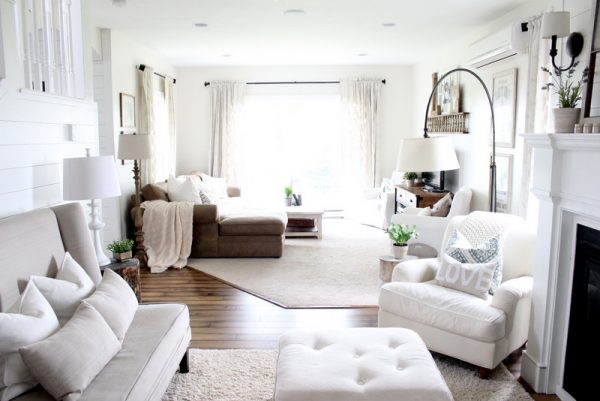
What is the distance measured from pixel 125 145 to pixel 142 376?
3.47 metres

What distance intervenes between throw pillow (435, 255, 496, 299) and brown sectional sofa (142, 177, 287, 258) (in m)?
2.70

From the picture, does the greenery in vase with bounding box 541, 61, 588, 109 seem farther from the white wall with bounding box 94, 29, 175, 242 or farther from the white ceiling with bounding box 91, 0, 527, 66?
the white wall with bounding box 94, 29, 175, 242

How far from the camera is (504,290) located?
2.87 meters

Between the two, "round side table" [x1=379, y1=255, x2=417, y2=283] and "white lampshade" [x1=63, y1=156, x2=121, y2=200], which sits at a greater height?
"white lampshade" [x1=63, y1=156, x2=121, y2=200]

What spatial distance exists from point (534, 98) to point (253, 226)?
3180 millimetres

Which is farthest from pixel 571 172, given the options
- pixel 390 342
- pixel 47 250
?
pixel 47 250

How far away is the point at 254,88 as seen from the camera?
8.23m

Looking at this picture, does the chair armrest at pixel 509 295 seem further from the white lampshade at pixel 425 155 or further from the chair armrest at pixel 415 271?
the white lampshade at pixel 425 155

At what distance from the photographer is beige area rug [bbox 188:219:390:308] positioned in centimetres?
429

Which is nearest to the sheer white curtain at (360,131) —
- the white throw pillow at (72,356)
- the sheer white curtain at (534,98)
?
the sheer white curtain at (534,98)

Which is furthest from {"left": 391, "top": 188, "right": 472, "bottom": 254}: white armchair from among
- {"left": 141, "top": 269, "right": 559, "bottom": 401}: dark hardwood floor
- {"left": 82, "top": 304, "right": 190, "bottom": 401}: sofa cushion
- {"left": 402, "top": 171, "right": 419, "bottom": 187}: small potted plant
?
{"left": 82, "top": 304, "right": 190, "bottom": 401}: sofa cushion

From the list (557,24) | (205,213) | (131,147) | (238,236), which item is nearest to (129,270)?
Answer: (131,147)

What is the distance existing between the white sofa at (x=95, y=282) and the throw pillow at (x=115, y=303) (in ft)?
0.25

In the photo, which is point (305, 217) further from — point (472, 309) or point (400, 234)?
point (472, 309)
